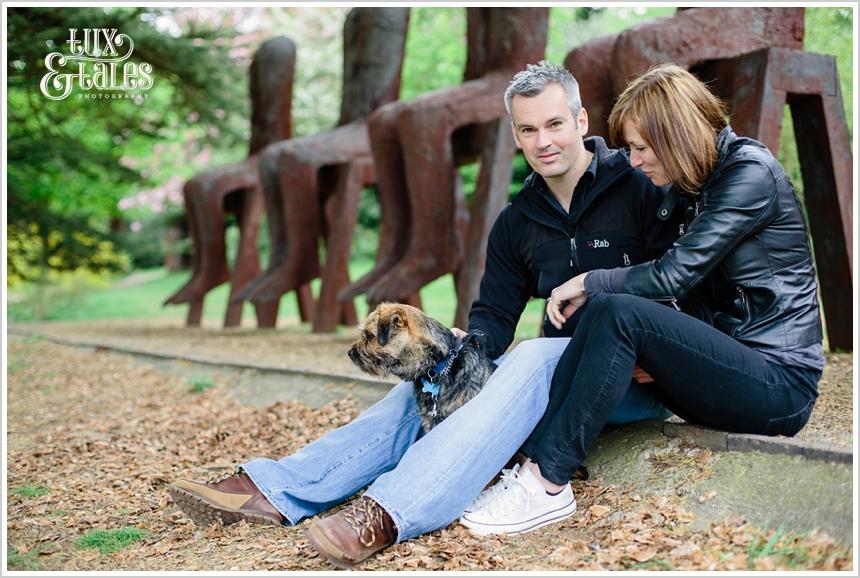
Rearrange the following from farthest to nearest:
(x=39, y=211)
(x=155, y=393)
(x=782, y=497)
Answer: (x=39, y=211), (x=155, y=393), (x=782, y=497)

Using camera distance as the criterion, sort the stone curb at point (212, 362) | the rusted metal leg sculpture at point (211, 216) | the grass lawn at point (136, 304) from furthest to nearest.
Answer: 1. the grass lawn at point (136, 304)
2. the rusted metal leg sculpture at point (211, 216)
3. the stone curb at point (212, 362)

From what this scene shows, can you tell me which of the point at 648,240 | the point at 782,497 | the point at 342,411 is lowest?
the point at 342,411

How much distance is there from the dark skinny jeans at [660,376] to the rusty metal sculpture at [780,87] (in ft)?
9.99

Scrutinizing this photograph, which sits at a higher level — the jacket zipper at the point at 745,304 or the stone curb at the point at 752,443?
the jacket zipper at the point at 745,304

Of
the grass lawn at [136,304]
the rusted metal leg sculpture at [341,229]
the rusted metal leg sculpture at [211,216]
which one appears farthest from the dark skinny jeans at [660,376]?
the grass lawn at [136,304]

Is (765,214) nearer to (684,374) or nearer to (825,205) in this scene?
(684,374)

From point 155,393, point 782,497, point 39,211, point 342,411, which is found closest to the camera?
point 782,497

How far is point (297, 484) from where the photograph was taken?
4164mm

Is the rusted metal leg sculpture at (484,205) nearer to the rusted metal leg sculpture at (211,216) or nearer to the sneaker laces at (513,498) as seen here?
the sneaker laces at (513,498)

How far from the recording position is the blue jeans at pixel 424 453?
3.62 m

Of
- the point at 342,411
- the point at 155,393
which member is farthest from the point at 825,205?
the point at 155,393

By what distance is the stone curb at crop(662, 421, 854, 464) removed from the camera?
346 cm

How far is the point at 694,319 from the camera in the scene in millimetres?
3523

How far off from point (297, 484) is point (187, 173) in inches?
995
